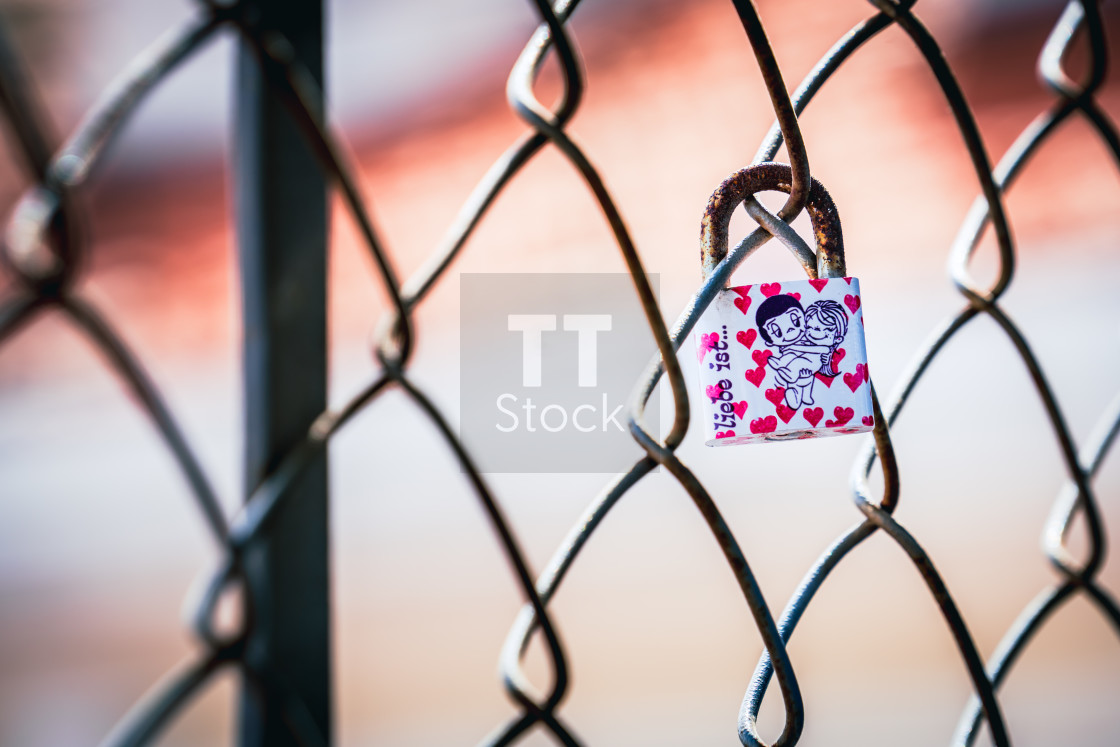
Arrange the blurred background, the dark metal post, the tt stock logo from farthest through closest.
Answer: the blurred background → the tt stock logo → the dark metal post

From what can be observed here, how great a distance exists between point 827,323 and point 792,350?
0.02 m

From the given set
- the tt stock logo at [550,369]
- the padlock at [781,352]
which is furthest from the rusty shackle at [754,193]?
the tt stock logo at [550,369]

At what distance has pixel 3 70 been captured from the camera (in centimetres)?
22

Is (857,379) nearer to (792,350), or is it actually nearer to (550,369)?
(792,350)

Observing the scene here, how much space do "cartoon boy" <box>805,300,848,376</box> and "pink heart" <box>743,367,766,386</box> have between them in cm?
3

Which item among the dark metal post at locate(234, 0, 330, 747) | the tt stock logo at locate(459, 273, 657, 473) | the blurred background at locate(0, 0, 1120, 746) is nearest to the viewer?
the dark metal post at locate(234, 0, 330, 747)

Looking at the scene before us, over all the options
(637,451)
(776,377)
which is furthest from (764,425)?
(637,451)

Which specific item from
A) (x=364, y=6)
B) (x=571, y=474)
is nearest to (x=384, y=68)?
(x=364, y=6)

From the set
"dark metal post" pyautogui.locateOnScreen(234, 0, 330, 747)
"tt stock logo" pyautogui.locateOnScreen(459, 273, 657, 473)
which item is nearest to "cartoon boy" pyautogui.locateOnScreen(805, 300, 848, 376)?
"tt stock logo" pyautogui.locateOnScreen(459, 273, 657, 473)

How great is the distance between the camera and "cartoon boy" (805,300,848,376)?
1.35 ft

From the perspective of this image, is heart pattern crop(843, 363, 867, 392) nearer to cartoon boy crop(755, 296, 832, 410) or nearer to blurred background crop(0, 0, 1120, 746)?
cartoon boy crop(755, 296, 832, 410)

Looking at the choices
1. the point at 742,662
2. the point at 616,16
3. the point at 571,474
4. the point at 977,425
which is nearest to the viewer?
the point at 742,662

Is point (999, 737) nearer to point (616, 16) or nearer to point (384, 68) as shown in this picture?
point (616, 16)

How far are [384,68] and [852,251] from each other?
333 cm
